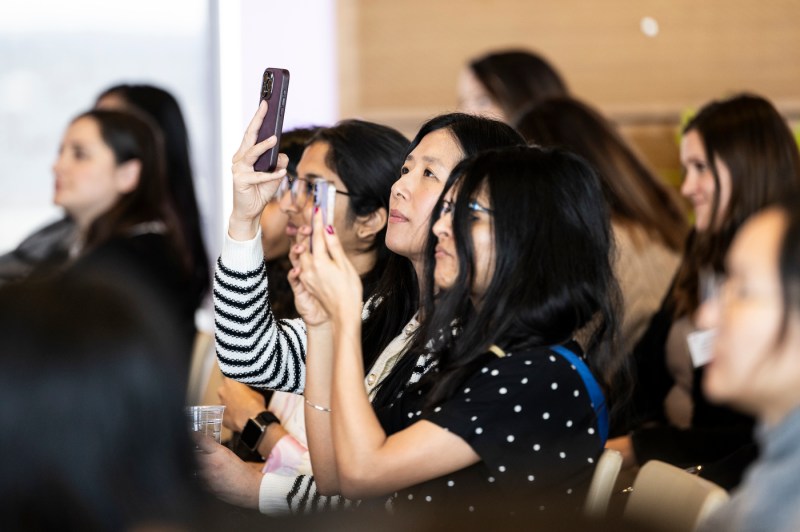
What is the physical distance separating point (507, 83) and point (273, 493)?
235cm

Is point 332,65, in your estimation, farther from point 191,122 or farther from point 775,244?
point 775,244

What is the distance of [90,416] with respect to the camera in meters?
0.85

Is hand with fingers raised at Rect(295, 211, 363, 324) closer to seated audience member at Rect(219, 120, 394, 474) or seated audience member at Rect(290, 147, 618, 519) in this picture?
seated audience member at Rect(290, 147, 618, 519)

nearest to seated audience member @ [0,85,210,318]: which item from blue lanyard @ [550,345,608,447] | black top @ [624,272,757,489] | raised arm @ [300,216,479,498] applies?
black top @ [624,272,757,489]

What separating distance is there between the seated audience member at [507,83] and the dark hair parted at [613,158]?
0.54 m

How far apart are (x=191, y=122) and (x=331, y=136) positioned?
3.30m

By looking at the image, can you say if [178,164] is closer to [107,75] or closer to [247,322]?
[247,322]

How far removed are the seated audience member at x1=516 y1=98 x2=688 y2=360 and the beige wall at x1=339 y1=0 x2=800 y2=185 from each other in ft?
3.69

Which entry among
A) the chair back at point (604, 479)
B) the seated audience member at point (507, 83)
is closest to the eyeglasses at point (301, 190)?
the chair back at point (604, 479)

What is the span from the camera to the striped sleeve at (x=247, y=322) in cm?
211

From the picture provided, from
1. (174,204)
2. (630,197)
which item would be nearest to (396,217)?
(630,197)

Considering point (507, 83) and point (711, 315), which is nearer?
point (711, 315)

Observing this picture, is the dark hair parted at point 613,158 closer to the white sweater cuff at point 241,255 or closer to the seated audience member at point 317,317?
the seated audience member at point 317,317

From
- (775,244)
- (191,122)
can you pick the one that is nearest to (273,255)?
(775,244)
